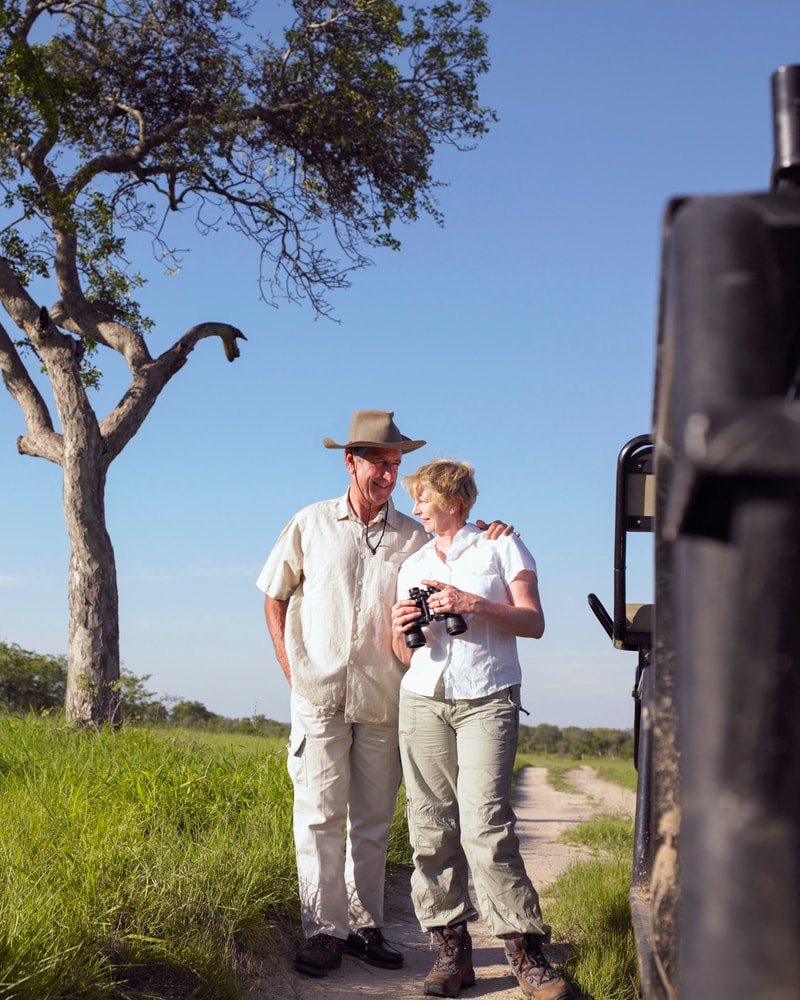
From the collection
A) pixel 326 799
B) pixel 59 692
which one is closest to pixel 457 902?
pixel 326 799

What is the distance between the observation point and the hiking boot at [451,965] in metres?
4.46

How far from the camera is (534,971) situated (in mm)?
4348

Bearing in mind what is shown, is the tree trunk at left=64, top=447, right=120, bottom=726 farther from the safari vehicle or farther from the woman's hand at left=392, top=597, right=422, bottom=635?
the safari vehicle

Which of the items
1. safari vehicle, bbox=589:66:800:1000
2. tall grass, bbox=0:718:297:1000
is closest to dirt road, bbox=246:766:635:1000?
tall grass, bbox=0:718:297:1000

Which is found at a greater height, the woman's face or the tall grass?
the woman's face

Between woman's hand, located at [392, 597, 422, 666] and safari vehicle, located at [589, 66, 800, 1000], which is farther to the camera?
woman's hand, located at [392, 597, 422, 666]

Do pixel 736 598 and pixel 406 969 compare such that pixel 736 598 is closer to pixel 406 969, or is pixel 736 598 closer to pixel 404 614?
pixel 404 614

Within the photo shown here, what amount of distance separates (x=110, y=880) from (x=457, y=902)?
1540 millimetres

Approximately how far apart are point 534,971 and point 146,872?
168 centimetres

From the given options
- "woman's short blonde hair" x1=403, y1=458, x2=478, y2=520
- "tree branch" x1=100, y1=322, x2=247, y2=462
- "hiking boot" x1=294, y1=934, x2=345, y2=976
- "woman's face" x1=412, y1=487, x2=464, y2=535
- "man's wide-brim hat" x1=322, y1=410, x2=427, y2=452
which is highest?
"tree branch" x1=100, y1=322, x2=247, y2=462

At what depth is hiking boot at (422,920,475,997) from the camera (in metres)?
4.46

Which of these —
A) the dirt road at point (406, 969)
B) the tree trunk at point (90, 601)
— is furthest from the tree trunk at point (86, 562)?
the dirt road at point (406, 969)

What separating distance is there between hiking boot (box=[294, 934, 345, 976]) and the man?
0.33 feet

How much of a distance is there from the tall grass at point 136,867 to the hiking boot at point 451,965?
0.80 meters
